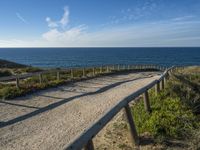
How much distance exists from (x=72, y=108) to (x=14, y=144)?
4.29 m

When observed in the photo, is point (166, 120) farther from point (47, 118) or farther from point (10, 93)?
point (10, 93)

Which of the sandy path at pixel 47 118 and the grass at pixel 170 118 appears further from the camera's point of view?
the sandy path at pixel 47 118

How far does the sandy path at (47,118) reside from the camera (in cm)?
752

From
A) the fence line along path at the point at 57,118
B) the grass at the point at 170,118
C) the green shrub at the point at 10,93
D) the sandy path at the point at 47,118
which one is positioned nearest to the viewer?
the fence line along path at the point at 57,118

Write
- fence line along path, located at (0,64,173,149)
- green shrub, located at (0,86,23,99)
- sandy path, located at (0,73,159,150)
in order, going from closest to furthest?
1. fence line along path, located at (0,64,173,149)
2. sandy path, located at (0,73,159,150)
3. green shrub, located at (0,86,23,99)

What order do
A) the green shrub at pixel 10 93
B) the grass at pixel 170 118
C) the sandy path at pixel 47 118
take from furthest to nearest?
the green shrub at pixel 10 93
the sandy path at pixel 47 118
the grass at pixel 170 118

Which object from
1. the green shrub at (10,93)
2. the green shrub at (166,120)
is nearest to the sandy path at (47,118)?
the green shrub at (10,93)

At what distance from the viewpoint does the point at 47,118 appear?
9914 mm

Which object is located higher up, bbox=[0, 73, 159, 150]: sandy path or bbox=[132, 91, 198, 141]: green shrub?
bbox=[132, 91, 198, 141]: green shrub

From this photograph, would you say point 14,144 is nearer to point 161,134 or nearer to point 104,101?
point 161,134

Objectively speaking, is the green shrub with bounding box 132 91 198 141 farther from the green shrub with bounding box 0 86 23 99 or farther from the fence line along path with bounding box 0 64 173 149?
the green shrub with bounding box 0 86 23 99

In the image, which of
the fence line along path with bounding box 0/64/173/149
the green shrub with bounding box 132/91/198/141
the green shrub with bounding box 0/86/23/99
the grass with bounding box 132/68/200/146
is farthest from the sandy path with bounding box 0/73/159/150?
the grass with bounding box 132/68/200/146

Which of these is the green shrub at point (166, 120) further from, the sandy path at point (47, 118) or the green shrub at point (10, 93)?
the green shrub at point (10, 93)

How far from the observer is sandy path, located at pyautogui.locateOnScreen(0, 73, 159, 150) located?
24.7 feet
